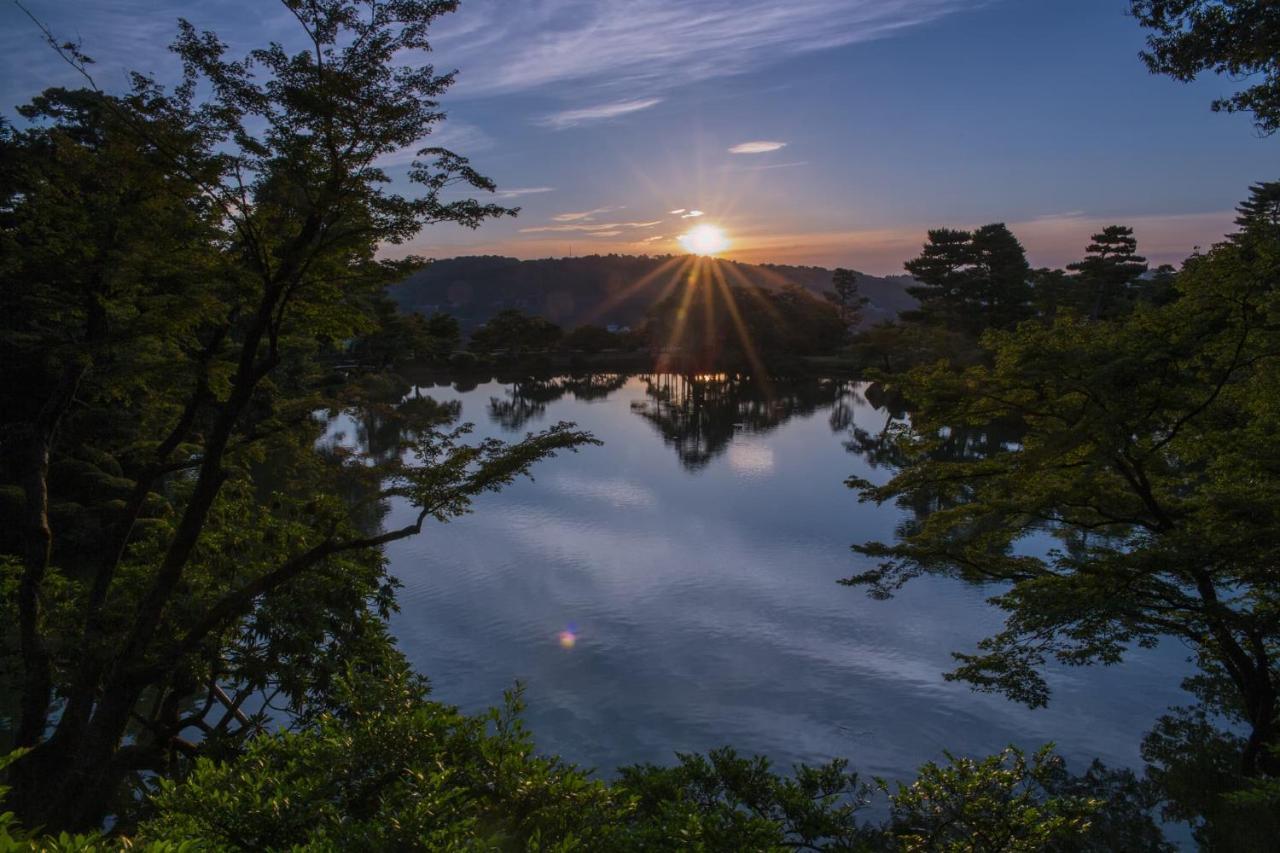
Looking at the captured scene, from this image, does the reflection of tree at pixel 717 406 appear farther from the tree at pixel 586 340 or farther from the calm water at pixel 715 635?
the tree at pixel 586 340

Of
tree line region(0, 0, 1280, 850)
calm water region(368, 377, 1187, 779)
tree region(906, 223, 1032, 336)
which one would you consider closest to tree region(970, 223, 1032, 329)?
tree region(906, 223, 1032, 336)

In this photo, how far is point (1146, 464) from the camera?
9.95 m

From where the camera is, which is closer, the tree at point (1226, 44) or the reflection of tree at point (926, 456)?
the tree at point (1226, 44)

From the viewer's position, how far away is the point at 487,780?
4.61 meters

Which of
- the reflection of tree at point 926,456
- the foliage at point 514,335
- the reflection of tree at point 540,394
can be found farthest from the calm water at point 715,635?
the foliage at point 514,335

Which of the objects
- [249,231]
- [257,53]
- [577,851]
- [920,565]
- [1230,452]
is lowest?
[920,565]

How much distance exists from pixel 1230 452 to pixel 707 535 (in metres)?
15.7

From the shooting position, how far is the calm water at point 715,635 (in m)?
12.2

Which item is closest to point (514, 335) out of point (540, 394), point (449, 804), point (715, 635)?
point (540, 394)

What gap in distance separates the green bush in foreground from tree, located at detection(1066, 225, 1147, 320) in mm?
55195

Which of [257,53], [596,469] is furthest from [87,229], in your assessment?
[596,469]

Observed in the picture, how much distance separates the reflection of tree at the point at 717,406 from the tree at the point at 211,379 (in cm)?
2507

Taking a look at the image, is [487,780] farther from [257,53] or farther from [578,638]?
[578,638]

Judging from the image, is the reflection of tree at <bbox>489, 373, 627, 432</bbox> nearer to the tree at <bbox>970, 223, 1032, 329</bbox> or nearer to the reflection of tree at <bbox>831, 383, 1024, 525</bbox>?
the reflection of tree at <bbox>831, 383, 1024, 525</bbox>
